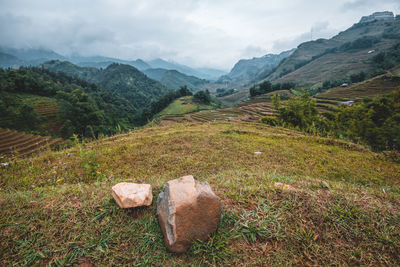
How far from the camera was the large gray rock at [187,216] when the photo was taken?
1591 millimetres

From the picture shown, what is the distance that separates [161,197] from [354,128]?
2411 cm

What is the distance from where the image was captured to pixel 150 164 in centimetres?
464

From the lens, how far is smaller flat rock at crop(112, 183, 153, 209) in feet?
6.31

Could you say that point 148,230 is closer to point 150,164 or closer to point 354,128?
point 150,164

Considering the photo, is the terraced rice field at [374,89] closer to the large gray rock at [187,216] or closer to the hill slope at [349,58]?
A: the hill slope at [349,58]

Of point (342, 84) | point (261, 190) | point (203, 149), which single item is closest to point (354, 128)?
point (203, 149)

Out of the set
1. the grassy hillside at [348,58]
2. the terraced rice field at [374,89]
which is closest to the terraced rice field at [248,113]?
the terraced rice field at [374,89]

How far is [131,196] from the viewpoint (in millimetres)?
1950

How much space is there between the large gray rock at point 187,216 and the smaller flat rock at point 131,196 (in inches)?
10.3

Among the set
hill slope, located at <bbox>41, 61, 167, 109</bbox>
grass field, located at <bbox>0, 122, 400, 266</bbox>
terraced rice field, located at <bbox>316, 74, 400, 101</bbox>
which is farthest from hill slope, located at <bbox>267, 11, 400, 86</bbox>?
grass field, located at <bbox>0, 122, 400, 266</bbox>

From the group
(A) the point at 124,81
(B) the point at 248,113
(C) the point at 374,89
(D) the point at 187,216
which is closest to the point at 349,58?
(C) the point at 374,89

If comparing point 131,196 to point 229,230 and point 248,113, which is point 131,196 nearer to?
point 229,230

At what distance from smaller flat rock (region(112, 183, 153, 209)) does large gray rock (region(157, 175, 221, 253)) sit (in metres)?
0.26

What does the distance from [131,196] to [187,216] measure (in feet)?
2.59
